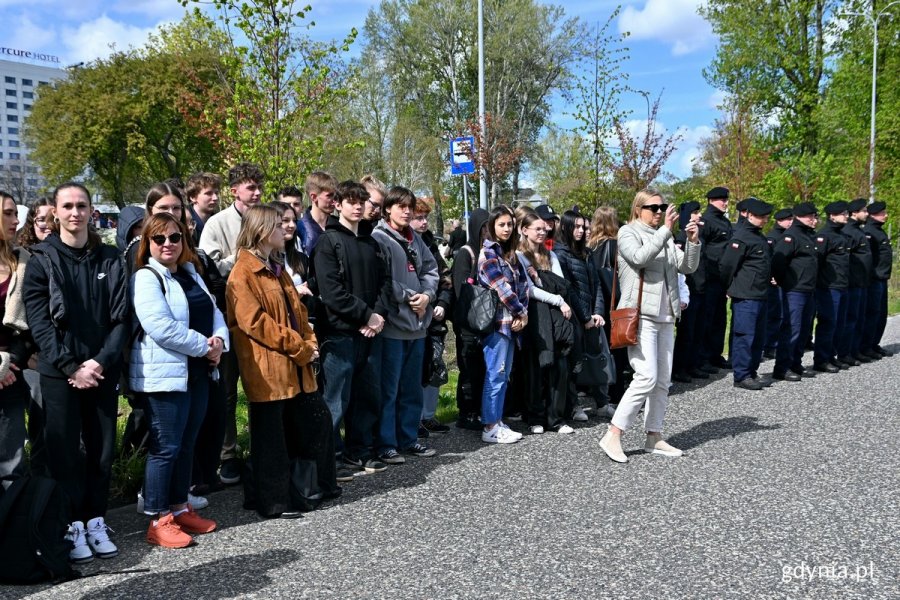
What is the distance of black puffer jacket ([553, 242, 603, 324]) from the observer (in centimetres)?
Result: 795

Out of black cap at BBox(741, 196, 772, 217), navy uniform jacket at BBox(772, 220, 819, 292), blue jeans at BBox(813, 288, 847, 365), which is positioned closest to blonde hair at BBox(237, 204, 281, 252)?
black cap at BBox(741, 196, 772, 217)

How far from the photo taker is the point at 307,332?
5438 millimetres

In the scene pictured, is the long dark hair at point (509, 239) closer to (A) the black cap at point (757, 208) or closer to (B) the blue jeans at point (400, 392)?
(B) the blue jeans at point (400, 392)

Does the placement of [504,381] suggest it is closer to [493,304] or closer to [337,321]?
[493,304]

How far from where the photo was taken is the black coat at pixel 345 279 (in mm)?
5914

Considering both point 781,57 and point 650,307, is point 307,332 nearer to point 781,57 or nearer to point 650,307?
point 650,307

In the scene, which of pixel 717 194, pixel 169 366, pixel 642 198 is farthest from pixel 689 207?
pixel 169 366

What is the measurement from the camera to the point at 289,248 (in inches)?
248

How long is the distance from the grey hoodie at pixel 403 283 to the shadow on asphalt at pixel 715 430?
2.45 meters

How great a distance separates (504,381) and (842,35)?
35.4m

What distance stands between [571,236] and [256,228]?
12.9 ft

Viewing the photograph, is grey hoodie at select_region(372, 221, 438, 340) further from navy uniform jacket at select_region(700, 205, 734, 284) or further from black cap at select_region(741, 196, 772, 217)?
navy uniform jacket at select_region(700, 205, 734, 284)

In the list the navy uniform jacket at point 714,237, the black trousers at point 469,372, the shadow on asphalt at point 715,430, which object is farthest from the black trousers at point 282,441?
the navy uniform jacket at point 714,237

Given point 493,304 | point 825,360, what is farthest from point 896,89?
point 493,304
